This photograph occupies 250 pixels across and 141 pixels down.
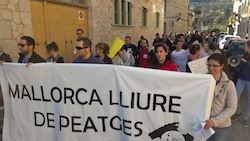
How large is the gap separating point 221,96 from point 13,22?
541 centimetres

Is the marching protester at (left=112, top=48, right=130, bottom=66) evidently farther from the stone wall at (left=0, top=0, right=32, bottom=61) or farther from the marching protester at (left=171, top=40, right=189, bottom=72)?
the stone wall at (left=0, top=0, right=32, bottom=61)

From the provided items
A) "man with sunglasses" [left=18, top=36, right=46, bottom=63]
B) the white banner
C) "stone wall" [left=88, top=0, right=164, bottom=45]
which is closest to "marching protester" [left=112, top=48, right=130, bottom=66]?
"man with sunglasses" [left=18, top=36, right=46, bottom=63]

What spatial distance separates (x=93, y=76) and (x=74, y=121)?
631mm

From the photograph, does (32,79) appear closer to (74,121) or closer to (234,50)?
(74,121)

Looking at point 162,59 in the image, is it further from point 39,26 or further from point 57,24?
point 57,24

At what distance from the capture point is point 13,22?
24.3ft

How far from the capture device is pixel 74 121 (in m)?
4.07

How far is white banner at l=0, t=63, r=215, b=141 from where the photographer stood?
3.62 m

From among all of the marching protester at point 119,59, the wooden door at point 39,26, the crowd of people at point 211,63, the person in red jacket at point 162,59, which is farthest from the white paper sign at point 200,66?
the wooden door at point 39,26

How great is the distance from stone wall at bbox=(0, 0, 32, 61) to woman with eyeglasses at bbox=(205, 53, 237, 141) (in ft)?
16.3

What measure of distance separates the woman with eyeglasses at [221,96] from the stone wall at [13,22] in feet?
16.3

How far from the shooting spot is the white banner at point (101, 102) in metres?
3.62

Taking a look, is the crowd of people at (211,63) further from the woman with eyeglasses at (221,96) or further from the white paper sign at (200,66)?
the white paper sign at (200,66)

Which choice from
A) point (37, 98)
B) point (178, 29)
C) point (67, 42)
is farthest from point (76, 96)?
point (178, 29)
